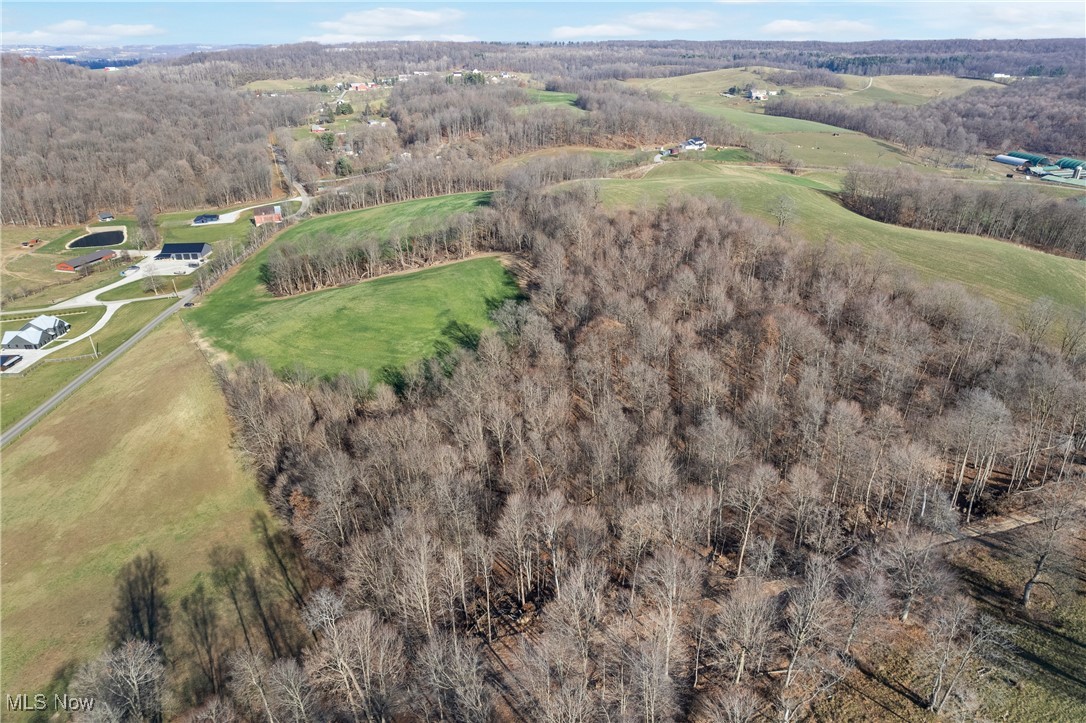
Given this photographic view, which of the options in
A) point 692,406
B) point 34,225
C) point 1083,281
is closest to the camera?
point 692,406

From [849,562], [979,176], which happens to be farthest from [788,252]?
[979,176]

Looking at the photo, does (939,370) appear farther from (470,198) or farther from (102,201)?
(102,201)

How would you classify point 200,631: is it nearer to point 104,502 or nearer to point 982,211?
point 104,502

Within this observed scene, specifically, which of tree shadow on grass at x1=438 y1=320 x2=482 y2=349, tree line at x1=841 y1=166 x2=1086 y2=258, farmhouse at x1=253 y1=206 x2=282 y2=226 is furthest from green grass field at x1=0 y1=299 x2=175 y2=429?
tree line at x1=841 y1=166 x2=1086 y2=258

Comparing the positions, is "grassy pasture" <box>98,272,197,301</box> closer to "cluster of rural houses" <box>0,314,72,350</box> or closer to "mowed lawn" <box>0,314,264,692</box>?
"cluster of rural houses" <box>0,314,72,350</box>

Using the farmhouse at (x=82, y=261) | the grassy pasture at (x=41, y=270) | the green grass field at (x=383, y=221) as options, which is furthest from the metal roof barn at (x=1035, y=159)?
the farmhouse at (x=82, y=261)

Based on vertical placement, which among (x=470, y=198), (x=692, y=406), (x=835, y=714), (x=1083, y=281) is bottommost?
(x=835, y=714)

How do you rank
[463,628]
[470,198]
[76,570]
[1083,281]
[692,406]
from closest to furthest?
[463,628] < [76,570] < [692,406] < [1083,281] < [470,198]

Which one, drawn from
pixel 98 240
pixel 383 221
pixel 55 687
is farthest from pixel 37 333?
pixel 55 687
